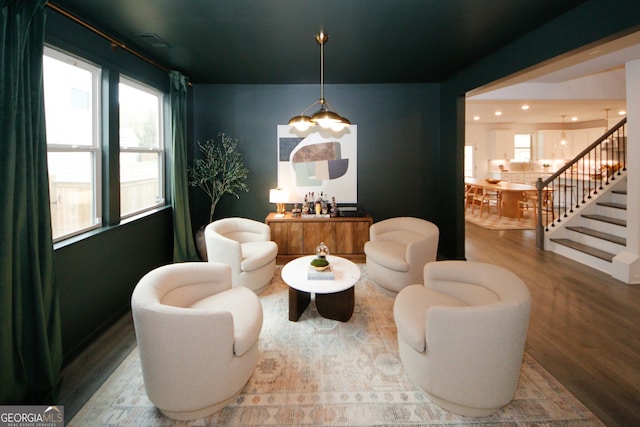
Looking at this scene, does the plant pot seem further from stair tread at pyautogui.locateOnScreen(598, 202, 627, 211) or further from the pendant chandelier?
stair tread at pyautogui.locateOnScreen(598, 202, 627, 211)

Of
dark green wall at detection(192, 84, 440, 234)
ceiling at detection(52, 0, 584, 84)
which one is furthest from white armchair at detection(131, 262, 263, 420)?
dark green wall at detection(192, 84, 440, 234)

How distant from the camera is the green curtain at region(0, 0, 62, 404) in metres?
2.08

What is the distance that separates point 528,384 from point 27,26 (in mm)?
4062

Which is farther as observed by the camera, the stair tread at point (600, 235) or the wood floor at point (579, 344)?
the stair tread at point (600, 235)

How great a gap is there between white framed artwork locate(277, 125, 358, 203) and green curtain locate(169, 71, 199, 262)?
1.53 m

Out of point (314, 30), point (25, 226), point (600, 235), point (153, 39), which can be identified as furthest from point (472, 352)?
point (600, 235)

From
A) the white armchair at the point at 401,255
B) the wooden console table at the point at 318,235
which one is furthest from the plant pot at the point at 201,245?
the white armchair at the point at 401,255

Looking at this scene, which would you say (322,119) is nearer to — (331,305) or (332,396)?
(331,305)

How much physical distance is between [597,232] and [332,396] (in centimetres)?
544

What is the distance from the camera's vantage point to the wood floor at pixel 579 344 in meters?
2.30

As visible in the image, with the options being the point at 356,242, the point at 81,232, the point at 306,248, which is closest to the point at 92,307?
the point at 81,232

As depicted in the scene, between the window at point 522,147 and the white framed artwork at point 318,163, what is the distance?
9764 millimetres
